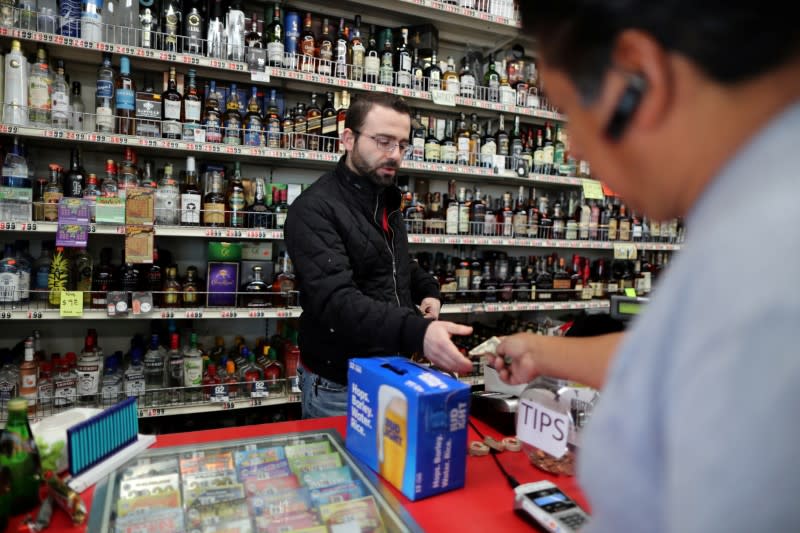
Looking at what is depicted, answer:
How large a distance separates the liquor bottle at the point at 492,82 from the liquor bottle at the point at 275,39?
154cm

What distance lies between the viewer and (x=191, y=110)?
290cm

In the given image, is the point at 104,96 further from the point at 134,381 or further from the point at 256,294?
the point at 134,381

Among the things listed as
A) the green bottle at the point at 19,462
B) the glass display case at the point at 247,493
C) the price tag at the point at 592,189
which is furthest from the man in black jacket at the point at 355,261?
the price tag at the point at 592,189

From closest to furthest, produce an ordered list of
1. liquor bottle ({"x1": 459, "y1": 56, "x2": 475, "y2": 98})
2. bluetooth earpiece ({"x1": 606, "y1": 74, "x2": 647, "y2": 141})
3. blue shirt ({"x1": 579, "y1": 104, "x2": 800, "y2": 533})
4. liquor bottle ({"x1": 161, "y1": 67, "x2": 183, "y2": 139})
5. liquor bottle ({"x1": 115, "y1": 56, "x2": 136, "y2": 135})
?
1. blue shirt ({"x1": 579, "y1": 104, "x2": 800, "y2": 533})
2. bluetooth earpiece ({"x1": 606, "y1": 74, "x2": 647, "y2": 141})
3. liquor bottle ({"x1": 115, "y1": 56, "x2": 136, "y2": 135})
4. liquor bottle ({"x1": 161, "y1": 67, "x2": 183, "y2": 139})
5. liquor bottle ({"x1": 459, "y1": 56, "x2": 475, "y2": 98})

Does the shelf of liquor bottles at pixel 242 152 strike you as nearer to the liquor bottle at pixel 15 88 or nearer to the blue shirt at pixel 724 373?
the liquor bottle at pixel 15 88

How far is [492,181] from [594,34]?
12.7ft

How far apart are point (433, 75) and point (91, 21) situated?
2.03 m

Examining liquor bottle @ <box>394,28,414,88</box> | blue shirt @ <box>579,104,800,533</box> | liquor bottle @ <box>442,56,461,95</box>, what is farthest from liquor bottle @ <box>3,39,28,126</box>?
blue shirt @ <box>579,104,800,533</box>

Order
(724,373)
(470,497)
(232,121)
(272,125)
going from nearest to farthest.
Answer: (724,373), (470,497), (232,121), (272,125)

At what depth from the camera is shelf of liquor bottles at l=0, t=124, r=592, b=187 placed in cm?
260

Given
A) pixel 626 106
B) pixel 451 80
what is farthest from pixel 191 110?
pixel 626 106

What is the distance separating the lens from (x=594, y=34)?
43 cm

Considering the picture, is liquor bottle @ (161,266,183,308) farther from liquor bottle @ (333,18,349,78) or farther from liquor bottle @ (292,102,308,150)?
liquor bottle @ (333,18,349,78)

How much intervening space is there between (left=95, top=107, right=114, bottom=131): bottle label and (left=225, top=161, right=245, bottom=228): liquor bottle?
68 cm
